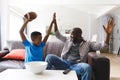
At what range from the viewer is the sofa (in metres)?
3.02

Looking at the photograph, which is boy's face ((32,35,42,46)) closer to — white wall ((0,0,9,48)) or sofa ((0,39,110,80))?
sofa ((0,39,110,80))

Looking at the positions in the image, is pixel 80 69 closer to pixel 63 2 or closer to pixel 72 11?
pixel 63 2

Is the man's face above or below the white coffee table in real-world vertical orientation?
above

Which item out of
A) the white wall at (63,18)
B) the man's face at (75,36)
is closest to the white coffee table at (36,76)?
the man's face at (75,36)

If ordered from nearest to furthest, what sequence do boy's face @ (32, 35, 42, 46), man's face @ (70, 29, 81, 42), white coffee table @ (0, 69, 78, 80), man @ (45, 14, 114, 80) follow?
white coffee table @ (0, 69, 78, 80) < boy's face @ (32, 35, 42, 46) < man @ (45, 14, 114, 80) < man's face @ (70, 29, 81, 42)

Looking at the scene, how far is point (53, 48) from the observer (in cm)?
377

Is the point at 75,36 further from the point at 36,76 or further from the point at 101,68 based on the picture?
the point at 36,76

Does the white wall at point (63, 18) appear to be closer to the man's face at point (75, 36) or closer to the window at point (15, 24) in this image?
the window at point (15, 24)

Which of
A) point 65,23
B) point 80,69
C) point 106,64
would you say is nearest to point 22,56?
point 80,69

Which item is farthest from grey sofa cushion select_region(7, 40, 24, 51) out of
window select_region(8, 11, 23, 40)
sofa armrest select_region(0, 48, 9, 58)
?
window select_region(8, 11, 23, 40)

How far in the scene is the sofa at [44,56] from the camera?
302 cm

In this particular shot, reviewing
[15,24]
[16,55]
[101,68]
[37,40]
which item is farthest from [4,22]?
[15,24]

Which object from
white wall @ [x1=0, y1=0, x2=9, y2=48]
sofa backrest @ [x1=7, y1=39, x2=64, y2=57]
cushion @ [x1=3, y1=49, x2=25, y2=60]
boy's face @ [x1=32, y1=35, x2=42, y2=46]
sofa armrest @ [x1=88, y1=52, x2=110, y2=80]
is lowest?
sofa armrest @ [x1=88, y1=52, x2=110, y2=80]

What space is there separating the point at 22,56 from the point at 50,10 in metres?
6.48
